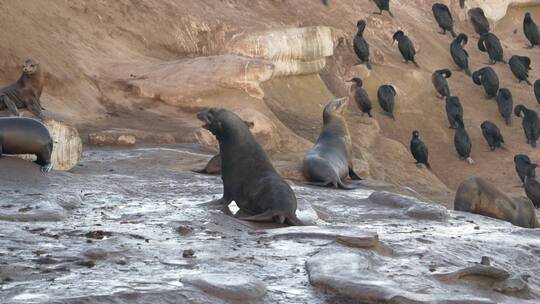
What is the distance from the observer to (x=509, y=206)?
1258 cm

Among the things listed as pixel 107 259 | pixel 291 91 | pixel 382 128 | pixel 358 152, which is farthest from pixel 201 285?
pixel 382 128

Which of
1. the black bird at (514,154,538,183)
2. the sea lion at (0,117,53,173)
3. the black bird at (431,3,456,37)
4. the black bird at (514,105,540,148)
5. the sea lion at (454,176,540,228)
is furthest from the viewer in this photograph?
the black bird at (431,3,456,37)

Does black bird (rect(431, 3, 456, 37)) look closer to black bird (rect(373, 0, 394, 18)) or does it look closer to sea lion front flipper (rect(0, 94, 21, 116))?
black bird (rect(373, 0, 394, 18))

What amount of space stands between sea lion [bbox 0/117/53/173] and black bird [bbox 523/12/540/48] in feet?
92.3

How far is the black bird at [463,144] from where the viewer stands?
2634 cm

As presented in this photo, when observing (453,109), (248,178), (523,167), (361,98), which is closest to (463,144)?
(453,109)

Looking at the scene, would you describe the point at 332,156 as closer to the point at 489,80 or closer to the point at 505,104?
the point at 505,104

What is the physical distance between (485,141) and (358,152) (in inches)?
344

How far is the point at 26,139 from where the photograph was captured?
385 inches

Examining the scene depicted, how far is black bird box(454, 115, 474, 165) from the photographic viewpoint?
2634cm

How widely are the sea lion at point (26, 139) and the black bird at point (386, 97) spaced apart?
1781 centimetres

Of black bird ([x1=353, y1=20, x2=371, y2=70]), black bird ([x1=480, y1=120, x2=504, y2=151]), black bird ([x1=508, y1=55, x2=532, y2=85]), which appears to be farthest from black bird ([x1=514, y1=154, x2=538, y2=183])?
black bird ([x1=508, y1=55, x2=532, y2=85])

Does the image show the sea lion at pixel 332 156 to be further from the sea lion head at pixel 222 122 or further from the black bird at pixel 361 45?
the black bird at pixel 361 45

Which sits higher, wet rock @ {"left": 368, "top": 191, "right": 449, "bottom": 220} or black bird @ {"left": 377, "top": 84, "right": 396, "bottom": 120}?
black bird @ {"left": 377, "top": 84, "right": 396, "bottom": 120}
